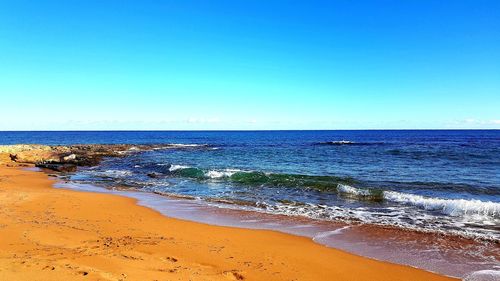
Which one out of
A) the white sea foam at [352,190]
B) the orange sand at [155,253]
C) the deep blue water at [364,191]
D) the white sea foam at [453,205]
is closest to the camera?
the orange sand at [155,253]

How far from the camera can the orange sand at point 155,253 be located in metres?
6.50

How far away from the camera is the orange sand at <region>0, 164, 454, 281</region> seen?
650 cm

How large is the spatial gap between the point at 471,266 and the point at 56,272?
8522 mm

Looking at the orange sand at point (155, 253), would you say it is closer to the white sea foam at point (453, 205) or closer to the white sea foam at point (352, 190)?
the white sea foam at point (453, 205)

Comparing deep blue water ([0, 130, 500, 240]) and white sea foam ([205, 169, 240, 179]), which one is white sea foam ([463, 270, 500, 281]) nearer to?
deep blue water ([0, 130, 500, 240])

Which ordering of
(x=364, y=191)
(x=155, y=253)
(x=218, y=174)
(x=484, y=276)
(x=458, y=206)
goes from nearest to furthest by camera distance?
(x=484, y=276)
(x=155, y=253)
(x=458, y=206)
(x=364, y=191)
(x=218, y=174)

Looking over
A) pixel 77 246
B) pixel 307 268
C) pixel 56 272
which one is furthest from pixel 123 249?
pixel 307 268

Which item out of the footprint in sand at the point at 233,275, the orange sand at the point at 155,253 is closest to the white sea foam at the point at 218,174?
the orange sand at the point at 155,253

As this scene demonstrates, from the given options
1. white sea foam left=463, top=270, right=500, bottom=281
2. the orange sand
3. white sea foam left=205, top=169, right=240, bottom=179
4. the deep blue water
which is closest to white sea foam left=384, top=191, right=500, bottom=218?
the deep blue water

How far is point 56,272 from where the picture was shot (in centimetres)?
614

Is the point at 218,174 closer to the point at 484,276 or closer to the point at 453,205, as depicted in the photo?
the point at 453,205

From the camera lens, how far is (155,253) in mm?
7781

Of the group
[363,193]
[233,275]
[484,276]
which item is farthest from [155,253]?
[363,193]

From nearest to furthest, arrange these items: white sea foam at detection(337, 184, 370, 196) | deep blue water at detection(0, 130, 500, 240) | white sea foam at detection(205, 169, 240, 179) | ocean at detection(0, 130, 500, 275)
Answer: ocean at detection(0, 130, 500, 275)
deep blue water at detection(0, 130, 500, 240)
white sea foam at detection(337, 184, 370, 196)
white sea foam at detection(205, 169, 240, 179)
